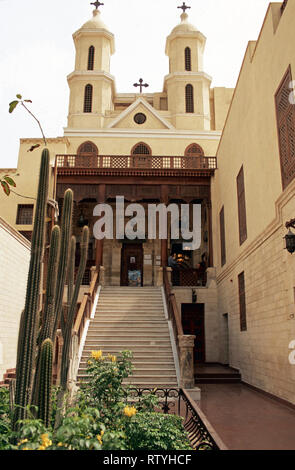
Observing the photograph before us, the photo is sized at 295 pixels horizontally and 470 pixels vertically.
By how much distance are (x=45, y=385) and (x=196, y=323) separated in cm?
1288

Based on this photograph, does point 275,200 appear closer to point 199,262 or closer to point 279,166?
point 279,166

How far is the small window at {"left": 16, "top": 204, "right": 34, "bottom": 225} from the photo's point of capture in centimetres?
1927

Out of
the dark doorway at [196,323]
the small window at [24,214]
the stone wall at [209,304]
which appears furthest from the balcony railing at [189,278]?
the small window at [24,214]

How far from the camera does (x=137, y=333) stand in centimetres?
1283

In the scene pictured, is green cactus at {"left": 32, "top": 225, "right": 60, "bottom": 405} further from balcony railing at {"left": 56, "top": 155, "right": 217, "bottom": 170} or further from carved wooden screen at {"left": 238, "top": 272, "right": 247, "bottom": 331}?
balcony railing at {"left": 56, "top": 155, "right": 217, "bottom": 170}

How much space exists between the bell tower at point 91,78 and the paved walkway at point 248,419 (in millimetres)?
17690

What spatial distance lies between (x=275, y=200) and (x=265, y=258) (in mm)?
1601

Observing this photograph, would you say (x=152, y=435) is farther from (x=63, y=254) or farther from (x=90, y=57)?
(x=90, y=57)

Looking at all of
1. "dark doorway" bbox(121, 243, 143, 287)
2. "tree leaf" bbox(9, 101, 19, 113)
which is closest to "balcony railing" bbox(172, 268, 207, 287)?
"dark doorway" bbox(121, 243, 143, 287)

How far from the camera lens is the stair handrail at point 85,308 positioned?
11613 mm

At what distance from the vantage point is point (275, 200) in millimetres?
9219

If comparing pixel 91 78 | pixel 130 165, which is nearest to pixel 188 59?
pixel 91 78

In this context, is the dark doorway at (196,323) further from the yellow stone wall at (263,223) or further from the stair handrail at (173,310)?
the yellow stone wall at (263,223)

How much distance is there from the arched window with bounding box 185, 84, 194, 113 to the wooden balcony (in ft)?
20.2
